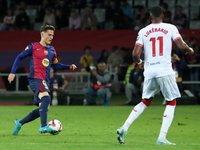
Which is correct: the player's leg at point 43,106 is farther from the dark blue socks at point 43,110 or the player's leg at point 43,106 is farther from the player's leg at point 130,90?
the player's leg at point 130,90

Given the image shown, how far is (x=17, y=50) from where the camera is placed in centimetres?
1795

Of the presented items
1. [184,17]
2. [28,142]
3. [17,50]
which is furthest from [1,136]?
[184,17]

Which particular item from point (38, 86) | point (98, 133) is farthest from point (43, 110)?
point (98, 133)

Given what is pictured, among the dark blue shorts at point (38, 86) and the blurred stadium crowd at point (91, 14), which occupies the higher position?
the blurred stadium crowd at point (91, 14)

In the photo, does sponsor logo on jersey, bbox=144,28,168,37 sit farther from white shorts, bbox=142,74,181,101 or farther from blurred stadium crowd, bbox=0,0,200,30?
blurred stadium crowd, bbox=0,0,200,30

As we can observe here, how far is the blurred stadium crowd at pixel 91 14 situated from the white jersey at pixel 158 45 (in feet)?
39.6

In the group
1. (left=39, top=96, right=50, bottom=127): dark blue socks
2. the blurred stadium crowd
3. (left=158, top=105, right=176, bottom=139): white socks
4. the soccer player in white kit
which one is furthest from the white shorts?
the blurred stadium crowd

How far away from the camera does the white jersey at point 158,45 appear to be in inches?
259

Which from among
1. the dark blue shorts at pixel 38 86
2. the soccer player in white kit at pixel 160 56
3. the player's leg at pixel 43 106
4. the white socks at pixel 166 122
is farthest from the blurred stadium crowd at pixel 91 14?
the white socks at pixel 166 122

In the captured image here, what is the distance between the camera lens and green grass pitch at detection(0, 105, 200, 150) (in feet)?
21.1

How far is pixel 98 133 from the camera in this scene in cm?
814

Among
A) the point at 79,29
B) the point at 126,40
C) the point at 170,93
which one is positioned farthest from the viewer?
the point at 79,29

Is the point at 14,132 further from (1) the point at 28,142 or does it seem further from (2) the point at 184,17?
(2) the point at 184,17

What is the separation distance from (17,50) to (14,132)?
10.5m
